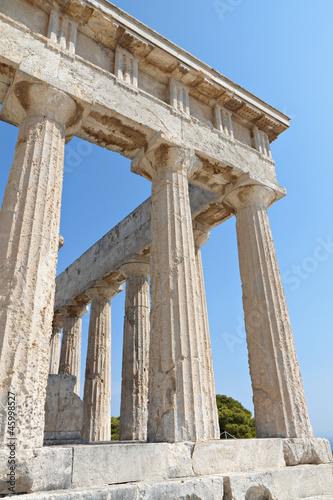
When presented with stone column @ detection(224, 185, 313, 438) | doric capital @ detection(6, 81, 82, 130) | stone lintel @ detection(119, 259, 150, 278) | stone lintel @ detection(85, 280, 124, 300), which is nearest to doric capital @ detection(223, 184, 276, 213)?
stone column @ detection(224, 185, 313, 438)

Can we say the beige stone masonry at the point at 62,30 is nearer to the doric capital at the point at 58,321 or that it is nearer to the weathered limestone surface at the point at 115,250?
the weathered limestone surface at the point at 115,250

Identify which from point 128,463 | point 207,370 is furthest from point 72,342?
point 128,463

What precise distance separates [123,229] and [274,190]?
6.92 metres

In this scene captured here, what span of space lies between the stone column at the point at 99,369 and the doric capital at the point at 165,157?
834 cm

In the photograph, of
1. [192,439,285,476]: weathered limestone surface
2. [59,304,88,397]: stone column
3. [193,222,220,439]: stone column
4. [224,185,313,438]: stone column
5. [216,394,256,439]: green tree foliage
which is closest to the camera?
[192,439,285,476]: weathered limestone surface

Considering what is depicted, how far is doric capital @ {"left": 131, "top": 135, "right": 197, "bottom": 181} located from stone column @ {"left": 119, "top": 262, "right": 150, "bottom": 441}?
6.10 metres

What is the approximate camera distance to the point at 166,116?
962 centimetres

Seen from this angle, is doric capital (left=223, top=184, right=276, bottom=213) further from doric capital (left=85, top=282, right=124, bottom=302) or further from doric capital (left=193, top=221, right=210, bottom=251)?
doric capital (left=85, top=282, right=124, bottom=302)

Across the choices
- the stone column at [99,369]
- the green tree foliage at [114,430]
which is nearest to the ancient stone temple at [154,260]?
the stone column at [99,369]

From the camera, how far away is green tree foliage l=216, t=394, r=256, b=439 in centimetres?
2778

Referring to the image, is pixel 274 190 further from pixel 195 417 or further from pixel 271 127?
pixel 195 417

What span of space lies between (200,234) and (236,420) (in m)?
21.0

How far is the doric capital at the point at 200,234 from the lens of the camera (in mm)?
12719

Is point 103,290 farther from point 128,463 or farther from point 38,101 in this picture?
point 128,463
